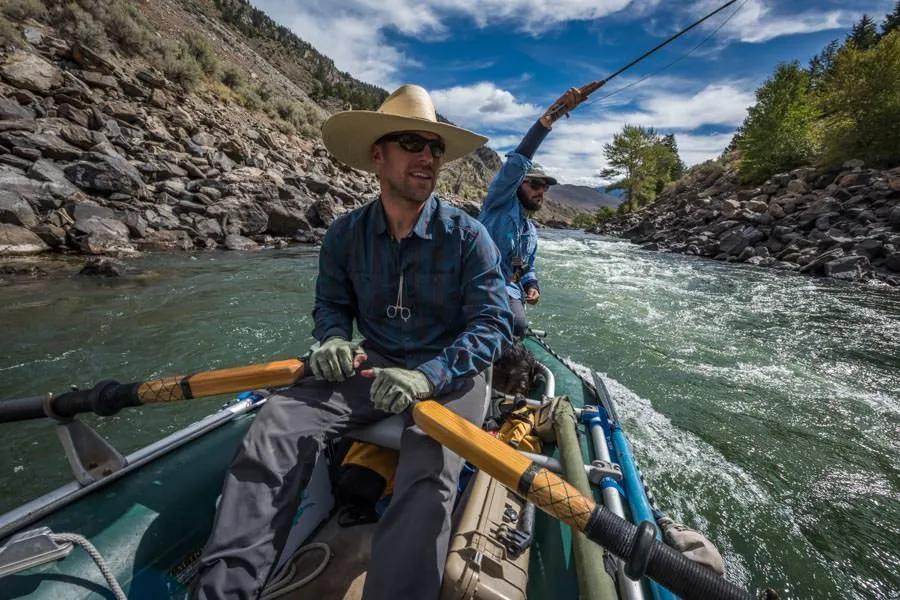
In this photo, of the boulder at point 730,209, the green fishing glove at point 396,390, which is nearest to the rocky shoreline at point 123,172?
the green fishing glove at point 396,390

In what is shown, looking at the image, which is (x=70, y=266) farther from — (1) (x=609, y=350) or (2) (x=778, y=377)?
(2) (x=778, y=377)

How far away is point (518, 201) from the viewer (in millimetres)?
4578

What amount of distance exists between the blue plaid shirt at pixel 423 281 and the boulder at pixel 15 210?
12.0 meters

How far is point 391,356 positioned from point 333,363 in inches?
19.6

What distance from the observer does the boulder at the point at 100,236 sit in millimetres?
10453

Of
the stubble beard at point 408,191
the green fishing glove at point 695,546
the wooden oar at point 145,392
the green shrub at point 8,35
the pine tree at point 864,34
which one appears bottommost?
the green fishing glove at point 695,546

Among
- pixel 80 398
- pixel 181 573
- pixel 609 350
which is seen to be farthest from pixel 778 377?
pixel 80 398

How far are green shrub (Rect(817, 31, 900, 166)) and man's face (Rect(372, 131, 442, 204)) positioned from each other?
2882cm

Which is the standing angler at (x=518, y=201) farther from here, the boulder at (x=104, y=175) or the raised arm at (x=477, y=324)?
the boulder at (x=104, y=175)

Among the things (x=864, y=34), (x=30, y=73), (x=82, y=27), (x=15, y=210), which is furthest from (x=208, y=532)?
(x=864, y=34)

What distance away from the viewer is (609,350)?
7113 mm

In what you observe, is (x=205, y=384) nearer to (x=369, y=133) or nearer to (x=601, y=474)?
(x=369, y=133)

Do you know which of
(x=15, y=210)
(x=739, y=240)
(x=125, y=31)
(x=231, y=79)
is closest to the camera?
(x=15, y=210)

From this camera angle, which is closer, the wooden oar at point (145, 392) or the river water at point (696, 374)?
the wooden oar at point (145, 392)
